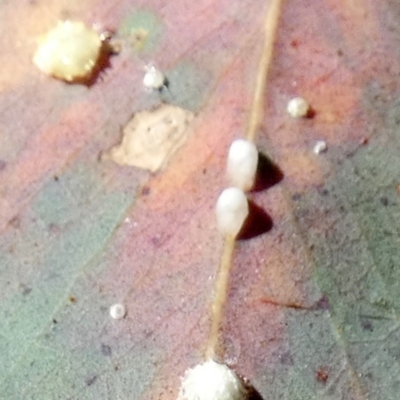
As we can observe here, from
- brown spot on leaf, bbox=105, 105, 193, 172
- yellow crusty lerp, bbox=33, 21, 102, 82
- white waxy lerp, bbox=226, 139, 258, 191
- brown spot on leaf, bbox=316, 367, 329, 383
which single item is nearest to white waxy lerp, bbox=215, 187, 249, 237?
white waxy lerp, bbox=226, 139, 258, 191

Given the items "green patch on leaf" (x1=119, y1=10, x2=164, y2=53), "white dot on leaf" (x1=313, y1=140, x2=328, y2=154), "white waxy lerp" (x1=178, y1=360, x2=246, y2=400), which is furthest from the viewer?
"green patch on leaf" (x1=119, y1=10, x2=164, y2=53)

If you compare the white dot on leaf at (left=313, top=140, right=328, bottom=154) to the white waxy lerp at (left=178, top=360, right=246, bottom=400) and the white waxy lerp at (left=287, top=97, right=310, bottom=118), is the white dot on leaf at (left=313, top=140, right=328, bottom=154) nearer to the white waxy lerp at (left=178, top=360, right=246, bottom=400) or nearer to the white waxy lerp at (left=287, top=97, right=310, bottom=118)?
the white waxy lerp at (left=287, top=97, right=310, bottom=118)

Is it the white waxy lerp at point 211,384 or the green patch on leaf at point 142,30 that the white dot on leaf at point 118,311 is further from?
the green patch on leaf at point 142,30

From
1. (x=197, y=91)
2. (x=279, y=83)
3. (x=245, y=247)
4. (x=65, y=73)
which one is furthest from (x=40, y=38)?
(x=245, y=247)

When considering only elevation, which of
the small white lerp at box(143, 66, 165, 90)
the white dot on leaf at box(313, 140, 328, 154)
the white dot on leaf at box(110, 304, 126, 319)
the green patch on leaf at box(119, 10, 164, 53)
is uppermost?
the green patch on leaf at box(119, 10, 164, 53)

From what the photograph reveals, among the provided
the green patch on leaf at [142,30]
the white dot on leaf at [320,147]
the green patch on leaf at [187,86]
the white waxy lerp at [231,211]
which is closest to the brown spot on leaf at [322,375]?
the white waxy lerp at [231,211]

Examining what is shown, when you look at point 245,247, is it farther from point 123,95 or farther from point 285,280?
point 123,95
